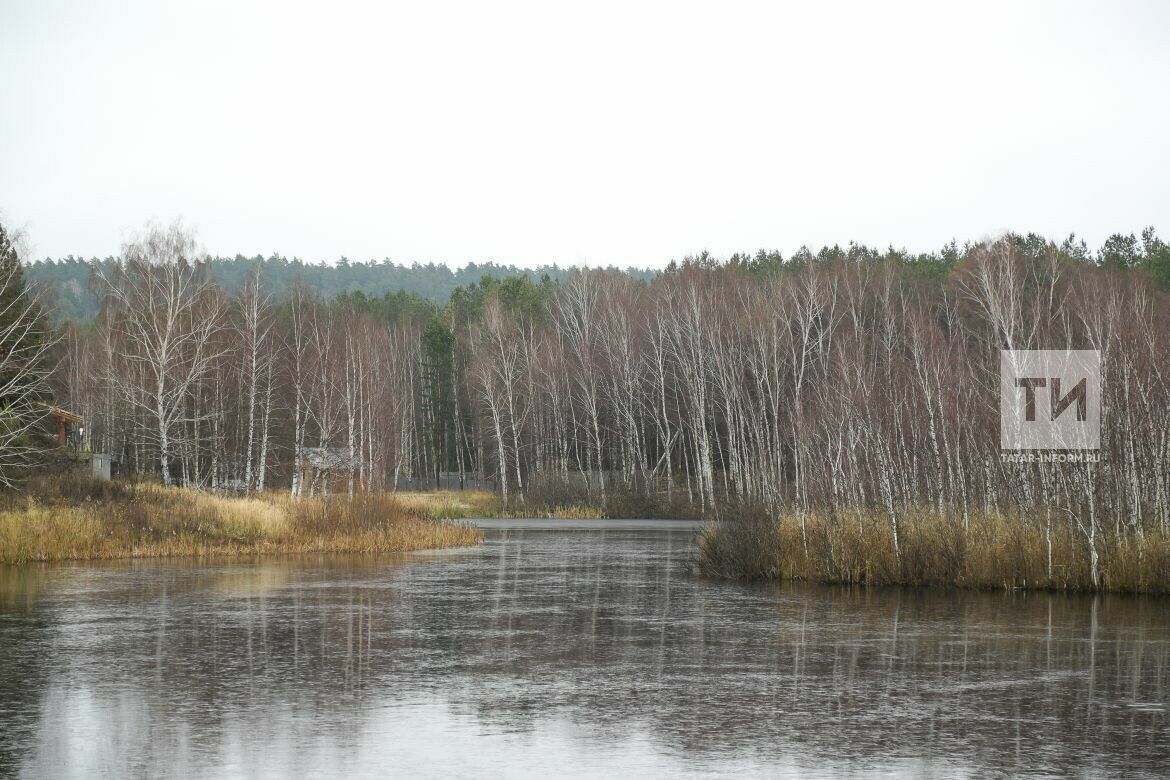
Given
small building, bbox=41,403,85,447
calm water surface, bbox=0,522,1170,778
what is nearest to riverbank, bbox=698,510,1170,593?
calm water surface, bbox=0,522,1170,778

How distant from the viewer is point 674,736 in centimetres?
1105

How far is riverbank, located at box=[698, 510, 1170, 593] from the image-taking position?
73.6ft

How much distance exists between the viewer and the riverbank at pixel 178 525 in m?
32.7

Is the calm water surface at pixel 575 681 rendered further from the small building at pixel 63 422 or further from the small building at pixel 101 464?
the small building at pixel 63 422

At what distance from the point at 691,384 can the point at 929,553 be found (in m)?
40.1

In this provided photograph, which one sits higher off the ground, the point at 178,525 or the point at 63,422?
the point at 63,422

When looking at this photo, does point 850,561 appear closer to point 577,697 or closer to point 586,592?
point 586,592

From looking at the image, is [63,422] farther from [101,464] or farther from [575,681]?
[575,681]

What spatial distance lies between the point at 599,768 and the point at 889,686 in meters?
5.01

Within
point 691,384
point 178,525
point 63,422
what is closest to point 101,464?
point 63,422

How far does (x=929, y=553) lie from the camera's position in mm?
24625

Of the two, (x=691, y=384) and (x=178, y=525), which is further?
(x=691, y=384)

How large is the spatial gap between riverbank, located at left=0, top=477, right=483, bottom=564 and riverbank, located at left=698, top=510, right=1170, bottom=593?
13116mm

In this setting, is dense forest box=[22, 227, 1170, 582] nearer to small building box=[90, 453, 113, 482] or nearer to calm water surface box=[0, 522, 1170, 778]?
small building box=[90, 453, 113, 482]
